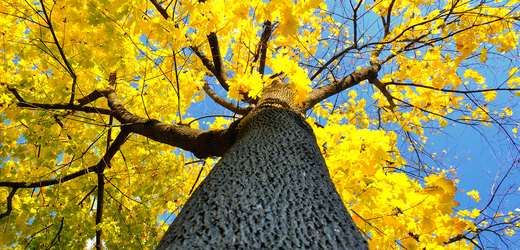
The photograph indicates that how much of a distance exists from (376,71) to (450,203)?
7.75 feet

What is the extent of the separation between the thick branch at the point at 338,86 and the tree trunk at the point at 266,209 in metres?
1.48

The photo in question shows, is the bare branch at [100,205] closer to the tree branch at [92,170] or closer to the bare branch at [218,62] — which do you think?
the tree branch at [92,170]

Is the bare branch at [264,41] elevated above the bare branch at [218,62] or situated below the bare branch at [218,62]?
above

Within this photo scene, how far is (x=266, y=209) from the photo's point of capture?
32.0 inches

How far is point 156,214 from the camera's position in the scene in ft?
9.95

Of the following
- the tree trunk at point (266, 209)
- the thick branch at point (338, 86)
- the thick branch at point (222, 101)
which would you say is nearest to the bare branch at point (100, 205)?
the thick branch at point (222, 101)

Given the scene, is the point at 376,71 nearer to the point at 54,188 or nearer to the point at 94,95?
the point at 94,95

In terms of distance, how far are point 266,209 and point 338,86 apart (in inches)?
107

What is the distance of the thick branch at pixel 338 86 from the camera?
287 cm

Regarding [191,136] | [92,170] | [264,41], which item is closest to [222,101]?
[264,41]

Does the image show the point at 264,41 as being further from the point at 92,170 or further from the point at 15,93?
the point at 15,93

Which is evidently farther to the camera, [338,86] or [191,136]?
[338,86]

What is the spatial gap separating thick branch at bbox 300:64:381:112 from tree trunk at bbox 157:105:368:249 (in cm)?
148

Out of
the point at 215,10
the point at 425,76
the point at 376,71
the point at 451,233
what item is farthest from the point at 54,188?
the point at 425,76
